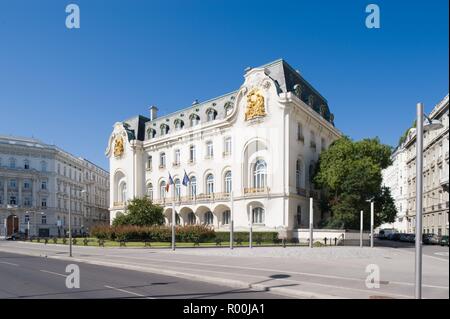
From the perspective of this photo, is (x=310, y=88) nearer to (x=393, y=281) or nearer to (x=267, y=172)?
(x=267, y=172)

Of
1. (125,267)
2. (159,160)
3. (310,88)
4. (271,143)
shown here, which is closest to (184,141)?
(159,160)

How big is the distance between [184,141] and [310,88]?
2055 cm

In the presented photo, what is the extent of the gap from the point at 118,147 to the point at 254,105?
29.5 m

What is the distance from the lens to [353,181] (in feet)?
132

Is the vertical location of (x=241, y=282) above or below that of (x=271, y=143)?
below

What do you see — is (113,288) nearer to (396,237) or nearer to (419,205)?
(419,205)

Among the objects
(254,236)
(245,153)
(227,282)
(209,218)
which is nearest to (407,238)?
(254,236)

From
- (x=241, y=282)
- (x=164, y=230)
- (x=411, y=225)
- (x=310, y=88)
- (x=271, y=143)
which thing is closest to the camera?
(x=241, y=282)

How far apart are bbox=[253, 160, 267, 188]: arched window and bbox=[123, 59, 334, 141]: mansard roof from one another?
9350 mm

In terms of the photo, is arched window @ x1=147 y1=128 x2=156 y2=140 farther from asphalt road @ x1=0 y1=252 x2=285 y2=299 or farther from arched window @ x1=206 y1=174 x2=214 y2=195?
asphalt road @ x1=0 y1=252 x2=285 y2=299

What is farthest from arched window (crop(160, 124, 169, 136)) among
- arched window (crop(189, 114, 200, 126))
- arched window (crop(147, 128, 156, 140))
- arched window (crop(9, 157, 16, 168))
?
arched window (crop(9, 157, 16, 168))

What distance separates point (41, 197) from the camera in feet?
277

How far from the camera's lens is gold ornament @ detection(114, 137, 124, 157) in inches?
2522
